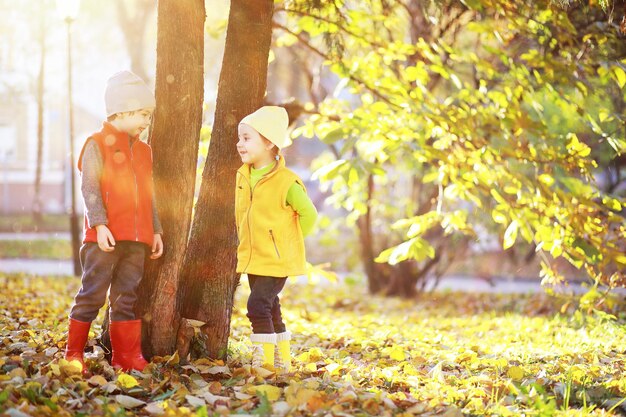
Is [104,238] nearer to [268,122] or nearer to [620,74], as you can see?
[268,122]

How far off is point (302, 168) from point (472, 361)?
25.5m

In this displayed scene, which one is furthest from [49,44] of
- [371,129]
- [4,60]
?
[371,129]

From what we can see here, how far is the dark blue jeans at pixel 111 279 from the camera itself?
3.94 meters

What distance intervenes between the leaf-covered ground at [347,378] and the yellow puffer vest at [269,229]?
599mm

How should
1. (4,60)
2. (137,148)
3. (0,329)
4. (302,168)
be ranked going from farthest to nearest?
(302,168) < (4,60) < (0,329) < (137,148)

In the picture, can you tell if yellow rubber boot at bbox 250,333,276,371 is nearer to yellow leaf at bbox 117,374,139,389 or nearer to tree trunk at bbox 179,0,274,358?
tree trunk at bbox 179,0,274,358

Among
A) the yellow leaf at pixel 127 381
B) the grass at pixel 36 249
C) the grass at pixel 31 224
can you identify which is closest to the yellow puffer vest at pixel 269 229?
the yellow leaf at pixel 127 381

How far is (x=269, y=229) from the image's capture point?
4168 millimetres

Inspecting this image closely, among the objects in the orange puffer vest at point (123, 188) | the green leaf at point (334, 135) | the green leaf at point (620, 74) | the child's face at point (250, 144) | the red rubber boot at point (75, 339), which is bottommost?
the red rubber boot at point (75, 339)

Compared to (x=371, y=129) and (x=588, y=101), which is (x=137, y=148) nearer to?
(x=371, y=129)

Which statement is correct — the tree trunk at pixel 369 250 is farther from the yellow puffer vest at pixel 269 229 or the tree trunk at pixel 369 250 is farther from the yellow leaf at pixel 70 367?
the yellow leaf at pixel 70 367

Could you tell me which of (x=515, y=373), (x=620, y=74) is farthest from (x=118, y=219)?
(x=620, y=74)

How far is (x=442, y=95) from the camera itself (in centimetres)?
1157

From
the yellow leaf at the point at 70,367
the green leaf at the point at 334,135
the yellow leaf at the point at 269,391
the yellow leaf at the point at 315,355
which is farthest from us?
the green leaf at the point at 334,135
